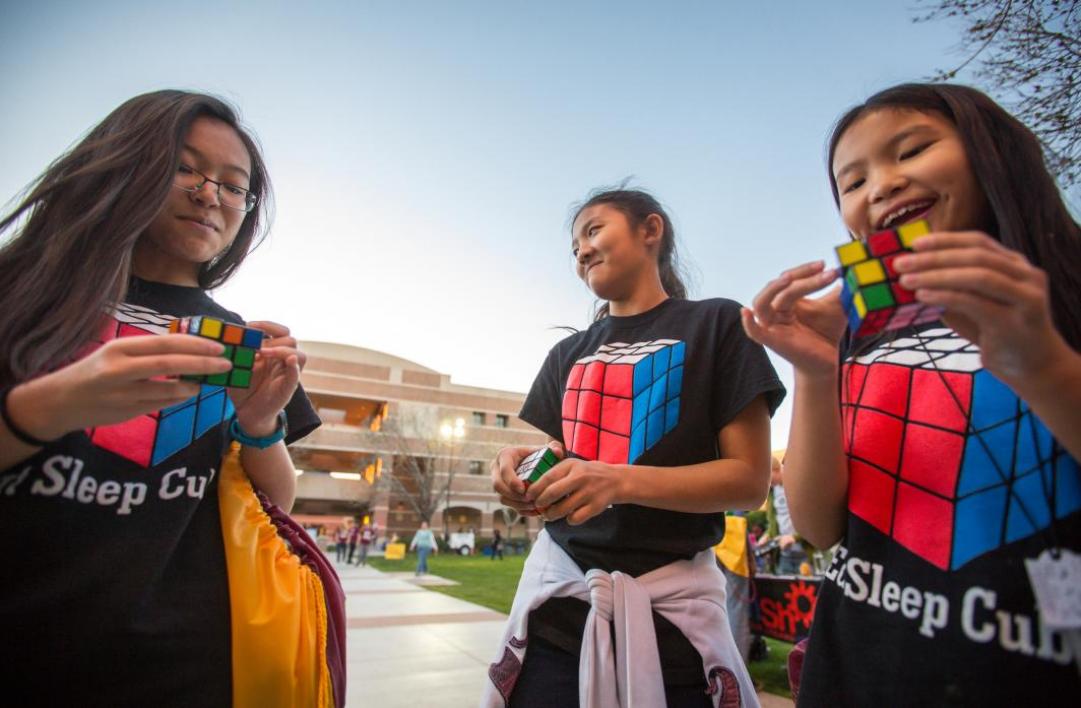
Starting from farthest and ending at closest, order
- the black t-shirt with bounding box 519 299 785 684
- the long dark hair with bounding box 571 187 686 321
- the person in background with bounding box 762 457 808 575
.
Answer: the person in background with bounding box 762 457 808 575
the long dark hair with bounding box 571 187 686 321
the black t-shirt with bounding box 519 299 785 684

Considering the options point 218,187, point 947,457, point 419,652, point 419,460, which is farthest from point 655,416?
point 419,460

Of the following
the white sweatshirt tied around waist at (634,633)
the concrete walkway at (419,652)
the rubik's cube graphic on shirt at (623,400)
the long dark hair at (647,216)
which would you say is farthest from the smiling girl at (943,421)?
the concrete walkway at (419,652)

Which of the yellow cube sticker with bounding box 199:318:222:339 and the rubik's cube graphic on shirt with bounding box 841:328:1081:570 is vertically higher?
the yellow cube sticker with bounding box 199:318:222:339

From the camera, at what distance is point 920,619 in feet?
2.52

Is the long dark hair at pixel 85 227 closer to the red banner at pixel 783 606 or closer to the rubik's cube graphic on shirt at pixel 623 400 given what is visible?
the rubik's cube graphic on shirt at pixel 623 400

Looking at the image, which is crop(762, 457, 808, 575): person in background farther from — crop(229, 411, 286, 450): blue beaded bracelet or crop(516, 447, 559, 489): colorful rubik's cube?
crop(229, 411, 286, 450): blue beaded bracelet

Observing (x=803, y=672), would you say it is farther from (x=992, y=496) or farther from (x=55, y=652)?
(x=55, y=652)

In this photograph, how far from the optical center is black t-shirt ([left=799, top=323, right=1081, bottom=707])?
692mm

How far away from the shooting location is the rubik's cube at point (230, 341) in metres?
0.91

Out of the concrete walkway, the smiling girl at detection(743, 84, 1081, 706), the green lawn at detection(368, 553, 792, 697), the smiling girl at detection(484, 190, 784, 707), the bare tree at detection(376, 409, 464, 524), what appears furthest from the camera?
the bare tree at detection(376, 409, 464, 524)

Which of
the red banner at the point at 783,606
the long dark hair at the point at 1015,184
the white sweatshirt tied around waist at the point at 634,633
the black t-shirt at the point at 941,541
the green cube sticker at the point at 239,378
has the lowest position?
the red banner at the point at 783,606

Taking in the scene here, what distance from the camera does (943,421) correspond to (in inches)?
34.0

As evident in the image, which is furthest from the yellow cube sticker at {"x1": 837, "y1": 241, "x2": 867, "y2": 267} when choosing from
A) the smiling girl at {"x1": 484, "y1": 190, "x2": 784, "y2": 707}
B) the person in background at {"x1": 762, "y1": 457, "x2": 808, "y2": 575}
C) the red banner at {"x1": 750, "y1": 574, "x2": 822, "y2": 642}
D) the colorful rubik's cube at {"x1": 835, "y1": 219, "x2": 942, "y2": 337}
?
the person in background at {"x1": 762, "y1": 457, "x2": 808, "y2": 575}

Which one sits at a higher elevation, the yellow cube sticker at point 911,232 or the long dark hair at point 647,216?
the long dark hair at point 647,216
